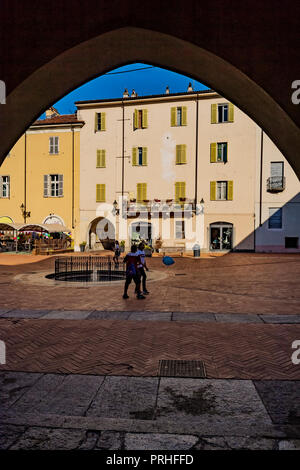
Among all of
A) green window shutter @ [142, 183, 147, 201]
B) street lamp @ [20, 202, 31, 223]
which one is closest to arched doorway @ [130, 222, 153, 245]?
green window shutter @ [142, 183, 147, 201]

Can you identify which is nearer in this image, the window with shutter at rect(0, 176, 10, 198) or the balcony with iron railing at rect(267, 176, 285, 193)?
the balcony with iron railing at rect(267, 176, 285, 193)

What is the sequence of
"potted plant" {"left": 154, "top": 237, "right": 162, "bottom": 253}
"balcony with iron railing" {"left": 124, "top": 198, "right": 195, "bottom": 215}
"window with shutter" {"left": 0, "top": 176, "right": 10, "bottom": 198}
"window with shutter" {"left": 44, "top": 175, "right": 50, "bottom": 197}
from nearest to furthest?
1. "potted plant" {"left": 154, "top": 237, "right": 162, "bottom": 253}
2. "balcony with iron railing" {"left": 124, "top": 198, "right": 195, "bottom": 215}
3. "window with shutter" {"left": 44, "top": 175, "right": 50, "bottom": 197}
4. "window with shutter" {"left": 0, "top": 176, "right": 10, "bottom": 198}

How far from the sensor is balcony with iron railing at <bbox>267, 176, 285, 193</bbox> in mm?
27500

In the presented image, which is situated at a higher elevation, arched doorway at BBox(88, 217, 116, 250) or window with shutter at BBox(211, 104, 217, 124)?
window with shutter at BBox(211, 104, 217, 124)

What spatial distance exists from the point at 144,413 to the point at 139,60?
13.1 ft

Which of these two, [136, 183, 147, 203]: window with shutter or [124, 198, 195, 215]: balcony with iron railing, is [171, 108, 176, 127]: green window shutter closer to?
[136, 183, 147, 203]: window with shutter

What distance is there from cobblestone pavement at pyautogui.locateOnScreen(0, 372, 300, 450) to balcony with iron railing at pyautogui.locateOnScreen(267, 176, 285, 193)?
24.7 meters

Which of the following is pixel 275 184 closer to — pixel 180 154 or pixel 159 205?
pixel 180 154

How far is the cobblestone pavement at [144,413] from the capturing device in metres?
3.40

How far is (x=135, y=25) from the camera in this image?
3.58 meters

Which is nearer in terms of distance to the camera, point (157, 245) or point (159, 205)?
point (157, 245)

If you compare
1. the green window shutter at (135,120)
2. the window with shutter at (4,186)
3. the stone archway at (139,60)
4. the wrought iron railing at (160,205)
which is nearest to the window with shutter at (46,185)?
the window with shutter at (4,186)

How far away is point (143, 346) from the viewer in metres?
6.27

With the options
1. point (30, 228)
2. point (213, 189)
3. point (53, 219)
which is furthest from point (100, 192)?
point (213, 189)
